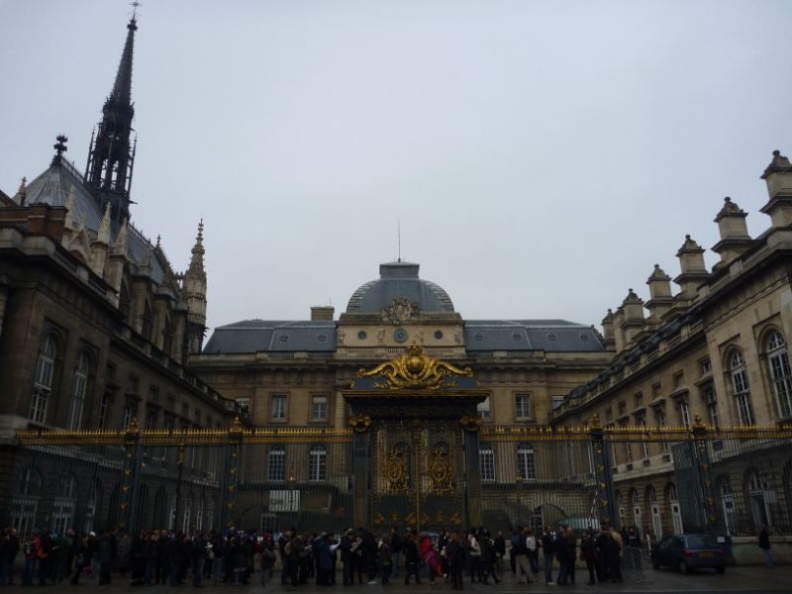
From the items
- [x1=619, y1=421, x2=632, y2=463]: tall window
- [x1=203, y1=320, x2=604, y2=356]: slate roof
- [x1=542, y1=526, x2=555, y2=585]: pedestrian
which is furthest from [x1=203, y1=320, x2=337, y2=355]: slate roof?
[x1=542, y1=526, x2=555, y2=585]: pedestrian

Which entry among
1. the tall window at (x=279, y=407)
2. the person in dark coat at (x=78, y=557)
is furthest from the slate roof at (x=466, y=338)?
the person in dark coat at (x=78, y=557)

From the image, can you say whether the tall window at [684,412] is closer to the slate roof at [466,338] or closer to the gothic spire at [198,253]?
the slate roof at [466,338]

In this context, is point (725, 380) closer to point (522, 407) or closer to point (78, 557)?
point (78, 557)

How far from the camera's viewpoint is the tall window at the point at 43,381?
2125 cm

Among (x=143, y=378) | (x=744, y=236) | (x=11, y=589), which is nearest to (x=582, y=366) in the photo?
(x=744, y=236)

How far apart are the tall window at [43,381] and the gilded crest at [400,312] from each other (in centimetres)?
3206

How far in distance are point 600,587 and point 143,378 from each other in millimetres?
24082

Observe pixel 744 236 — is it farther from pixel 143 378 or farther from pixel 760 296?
pixel 143 378

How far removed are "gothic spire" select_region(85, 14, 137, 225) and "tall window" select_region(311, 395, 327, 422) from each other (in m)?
20.8

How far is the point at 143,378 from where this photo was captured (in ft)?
102

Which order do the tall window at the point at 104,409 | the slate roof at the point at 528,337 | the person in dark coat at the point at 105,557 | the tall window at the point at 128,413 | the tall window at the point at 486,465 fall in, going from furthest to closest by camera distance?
the slate roof at the point at 528,337 < the tall window at the point at 486,465 < the tall window at the point at 128,413 < the tall window at the point at 104,409 < the person in dark coat at the point at 105,557

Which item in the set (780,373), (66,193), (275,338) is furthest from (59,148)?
(780,373)

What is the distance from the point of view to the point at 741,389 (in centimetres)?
2370

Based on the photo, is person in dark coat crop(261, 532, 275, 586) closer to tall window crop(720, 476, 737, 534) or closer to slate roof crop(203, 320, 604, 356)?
tall window crop(720, 476, 737, 534)
